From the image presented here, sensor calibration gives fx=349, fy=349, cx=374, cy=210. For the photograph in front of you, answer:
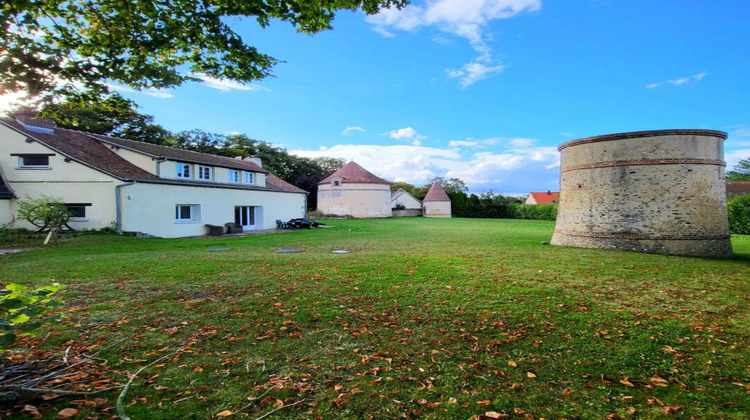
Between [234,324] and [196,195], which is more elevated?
[196,195]

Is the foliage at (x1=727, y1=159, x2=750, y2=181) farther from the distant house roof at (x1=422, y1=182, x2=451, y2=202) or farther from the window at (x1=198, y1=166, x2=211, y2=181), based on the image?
the window at (x1=198, y1=166, x2=211, y2=181)

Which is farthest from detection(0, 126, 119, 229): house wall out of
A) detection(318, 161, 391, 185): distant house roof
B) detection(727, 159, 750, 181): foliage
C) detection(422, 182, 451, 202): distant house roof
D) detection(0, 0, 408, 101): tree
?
detection(727, 159, 750, 181): foliage

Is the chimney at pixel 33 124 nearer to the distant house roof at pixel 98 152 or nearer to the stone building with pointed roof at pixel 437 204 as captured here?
the distant house roof at pixel 98 152

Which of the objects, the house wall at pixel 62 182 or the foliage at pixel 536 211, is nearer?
the house wall at pixel 62 182

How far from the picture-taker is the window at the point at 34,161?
18.2 m

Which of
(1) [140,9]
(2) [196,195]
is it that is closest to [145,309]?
(1) [140,9]

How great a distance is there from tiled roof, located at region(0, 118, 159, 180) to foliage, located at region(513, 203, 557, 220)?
42.4 m

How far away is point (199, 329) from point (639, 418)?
191 inches

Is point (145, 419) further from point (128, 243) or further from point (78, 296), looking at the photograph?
point (128, 243)

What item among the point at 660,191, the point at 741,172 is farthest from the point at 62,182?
the point at 741,172

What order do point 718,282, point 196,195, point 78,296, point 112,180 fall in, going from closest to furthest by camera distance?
point 78,296 < point 718,282 < point 112,180 < point 196,195

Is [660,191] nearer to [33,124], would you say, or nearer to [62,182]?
[62,182]

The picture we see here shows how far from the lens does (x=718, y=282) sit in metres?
7.93

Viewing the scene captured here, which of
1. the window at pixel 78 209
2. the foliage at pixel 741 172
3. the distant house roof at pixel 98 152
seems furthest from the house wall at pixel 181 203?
the foliage at pixel 741 172
